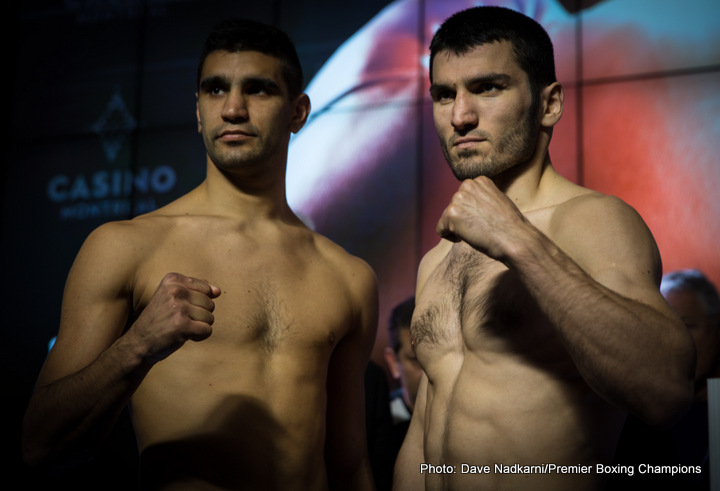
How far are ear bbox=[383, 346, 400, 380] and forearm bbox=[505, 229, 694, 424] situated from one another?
2.24 metres

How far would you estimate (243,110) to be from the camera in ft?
7.16

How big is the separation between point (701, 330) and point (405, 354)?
1401 millimetres

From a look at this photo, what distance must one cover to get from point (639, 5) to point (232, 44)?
8.46 feet

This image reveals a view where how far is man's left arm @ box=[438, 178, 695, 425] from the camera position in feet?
4.46

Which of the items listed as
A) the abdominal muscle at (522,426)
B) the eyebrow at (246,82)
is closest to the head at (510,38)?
the eyebrow at (246,82)

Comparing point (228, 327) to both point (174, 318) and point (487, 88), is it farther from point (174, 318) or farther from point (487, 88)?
point (487, 88)

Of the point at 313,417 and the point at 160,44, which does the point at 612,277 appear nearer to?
the point at 313,417

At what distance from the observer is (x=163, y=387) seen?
1.99 metres

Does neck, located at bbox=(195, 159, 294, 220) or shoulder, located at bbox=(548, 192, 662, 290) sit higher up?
neck, located at bbox=(195, 159, 294, 220)

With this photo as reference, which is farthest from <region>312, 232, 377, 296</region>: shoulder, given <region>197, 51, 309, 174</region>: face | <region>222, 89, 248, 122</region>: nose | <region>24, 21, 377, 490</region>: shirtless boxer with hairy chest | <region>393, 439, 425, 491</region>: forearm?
<region>393, 439, 425, 491</region>: forearm

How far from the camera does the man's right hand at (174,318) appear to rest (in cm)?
166

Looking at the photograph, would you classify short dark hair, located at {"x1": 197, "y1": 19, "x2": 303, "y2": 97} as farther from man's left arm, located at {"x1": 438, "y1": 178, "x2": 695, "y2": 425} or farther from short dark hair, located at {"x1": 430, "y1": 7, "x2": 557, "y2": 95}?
man's left arm, located at {"x1": 438, "y1": 178, "x2": 695, "y2": 425}

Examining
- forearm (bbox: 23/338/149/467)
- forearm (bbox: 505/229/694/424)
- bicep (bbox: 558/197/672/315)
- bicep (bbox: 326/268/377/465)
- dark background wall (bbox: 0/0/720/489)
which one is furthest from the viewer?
dark background wall (bbox: 0/0/720/489)

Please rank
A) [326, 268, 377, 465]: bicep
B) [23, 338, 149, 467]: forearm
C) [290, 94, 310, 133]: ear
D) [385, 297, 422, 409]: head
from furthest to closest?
1. [385, 297, 422, 409]: head
2. [290, 94, 310, 133]: ear
3. [326, 268, 377, 465]: bicep
4. [23, 338, 149, 467]: forearm
